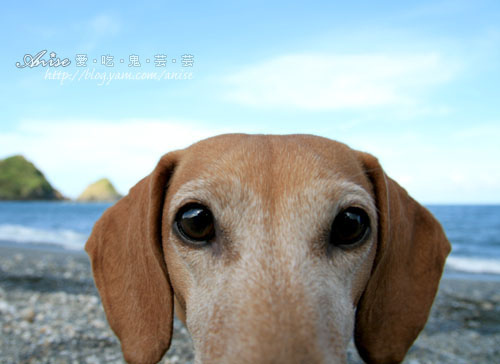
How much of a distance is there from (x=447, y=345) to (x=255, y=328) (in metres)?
5.05

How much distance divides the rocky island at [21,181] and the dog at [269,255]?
128702 mm

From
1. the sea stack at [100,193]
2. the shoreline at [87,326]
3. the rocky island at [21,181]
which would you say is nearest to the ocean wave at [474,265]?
the shoreline at [87,326]

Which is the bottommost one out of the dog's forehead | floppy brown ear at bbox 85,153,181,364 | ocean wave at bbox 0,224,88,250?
ocean wave at bbox 0,224,88,250

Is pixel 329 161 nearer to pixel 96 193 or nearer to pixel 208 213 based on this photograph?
pixel 208 213

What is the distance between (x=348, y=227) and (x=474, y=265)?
15555 millimetres

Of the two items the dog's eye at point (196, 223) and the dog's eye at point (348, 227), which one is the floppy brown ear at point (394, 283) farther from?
the dog's eye at point (196, 223)

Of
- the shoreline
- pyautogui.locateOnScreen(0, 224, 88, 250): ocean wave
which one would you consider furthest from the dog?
pyautogui.locateOnScreen(0, 224, 88, 250): ocean wave

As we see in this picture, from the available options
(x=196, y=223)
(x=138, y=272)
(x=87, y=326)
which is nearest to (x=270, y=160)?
(x=196, y=223)

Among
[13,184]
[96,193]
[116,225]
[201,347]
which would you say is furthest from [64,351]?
[96,193]

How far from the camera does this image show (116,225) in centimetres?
315

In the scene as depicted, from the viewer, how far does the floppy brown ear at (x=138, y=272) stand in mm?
2768

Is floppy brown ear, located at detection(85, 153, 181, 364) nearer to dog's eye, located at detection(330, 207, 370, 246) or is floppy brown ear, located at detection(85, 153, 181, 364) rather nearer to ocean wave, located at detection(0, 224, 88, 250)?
dog's eye, located at detection(330, 207, 370, 246)

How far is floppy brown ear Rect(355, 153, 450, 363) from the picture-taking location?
112 inches

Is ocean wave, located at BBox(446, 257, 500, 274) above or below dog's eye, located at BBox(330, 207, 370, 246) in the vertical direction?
below
